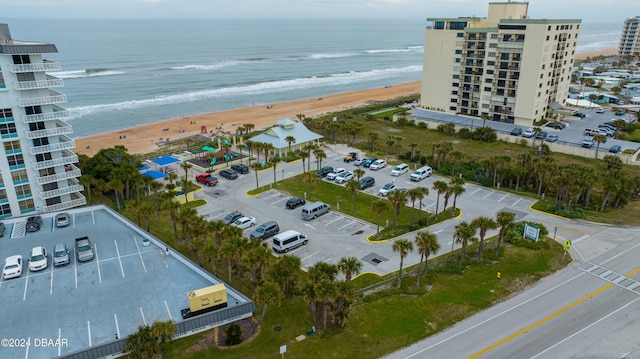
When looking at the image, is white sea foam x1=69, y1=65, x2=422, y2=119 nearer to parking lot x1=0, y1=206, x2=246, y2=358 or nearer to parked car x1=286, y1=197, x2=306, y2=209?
parking lot x1=0, y1=206, x2=246, y2=358

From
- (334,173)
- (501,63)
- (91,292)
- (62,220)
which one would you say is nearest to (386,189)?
(334,173)

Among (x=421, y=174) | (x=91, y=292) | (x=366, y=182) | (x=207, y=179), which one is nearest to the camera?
(x=91, y=292)

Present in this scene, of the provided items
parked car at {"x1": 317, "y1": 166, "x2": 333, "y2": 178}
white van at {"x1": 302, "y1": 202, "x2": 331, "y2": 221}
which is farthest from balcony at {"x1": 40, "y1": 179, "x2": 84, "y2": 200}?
parked car at {"x1": 317, "y1": 166, "x2": 333, "y2": 178}

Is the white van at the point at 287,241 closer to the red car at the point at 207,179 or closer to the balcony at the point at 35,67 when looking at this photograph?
the red car at the point at 207,179

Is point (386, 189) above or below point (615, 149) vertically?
below

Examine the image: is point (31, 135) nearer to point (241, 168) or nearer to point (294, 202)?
point (241, 168)

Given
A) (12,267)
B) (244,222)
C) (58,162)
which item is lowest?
(244,222)

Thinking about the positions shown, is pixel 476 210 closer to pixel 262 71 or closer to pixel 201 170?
pixel 201 170

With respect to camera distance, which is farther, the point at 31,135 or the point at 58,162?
the point at 58,162
